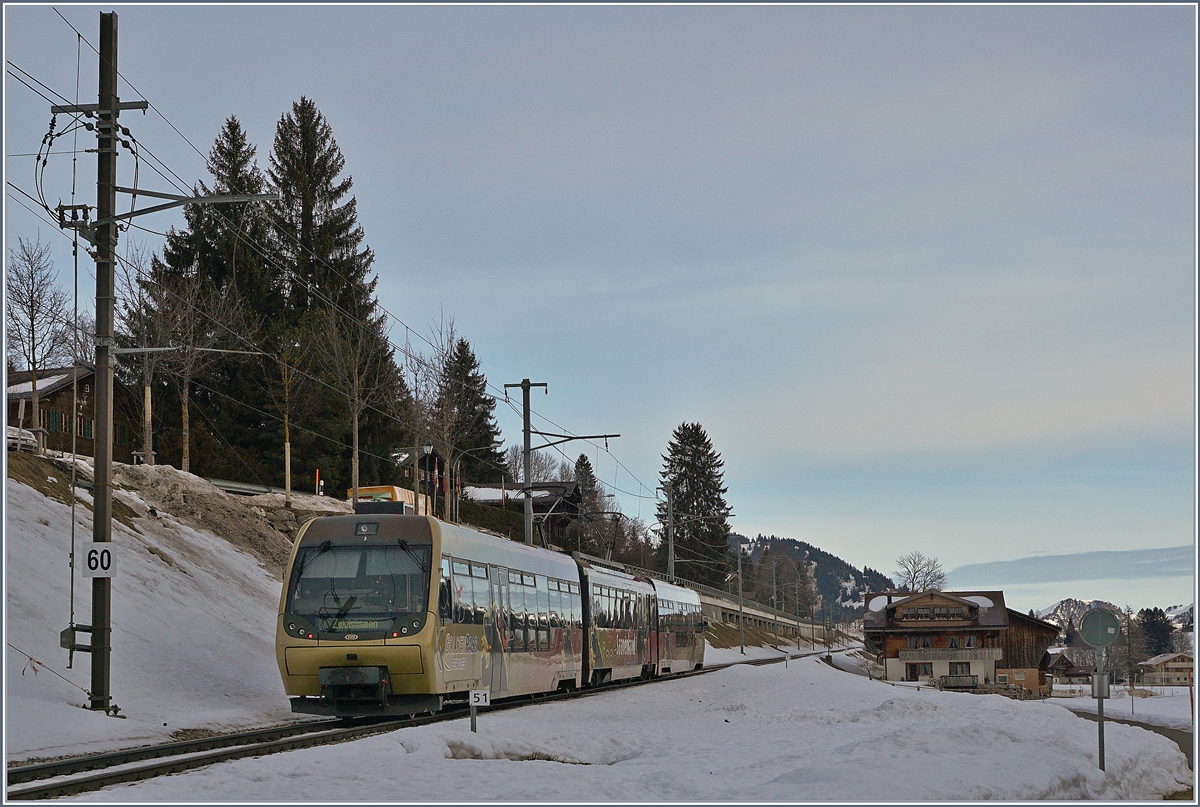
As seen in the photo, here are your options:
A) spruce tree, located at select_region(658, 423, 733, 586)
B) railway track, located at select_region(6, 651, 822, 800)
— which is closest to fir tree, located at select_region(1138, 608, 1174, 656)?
spruce tree, located at select_region(658, 423, 733, 586)

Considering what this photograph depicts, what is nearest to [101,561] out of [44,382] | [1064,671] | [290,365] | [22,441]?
[22,441]

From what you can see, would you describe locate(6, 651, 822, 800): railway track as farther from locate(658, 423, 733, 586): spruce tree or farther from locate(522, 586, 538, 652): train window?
locate(658, 423, 733, 586): spruce tree

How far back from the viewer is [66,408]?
55094 millimetres

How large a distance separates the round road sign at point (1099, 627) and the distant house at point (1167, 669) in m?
98.6

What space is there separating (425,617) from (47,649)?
716 cm

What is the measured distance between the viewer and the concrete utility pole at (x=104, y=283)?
57.6ft

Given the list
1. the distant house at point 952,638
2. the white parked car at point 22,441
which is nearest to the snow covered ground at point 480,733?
the white parked car at point 22,441

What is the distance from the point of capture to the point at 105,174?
60.3ft

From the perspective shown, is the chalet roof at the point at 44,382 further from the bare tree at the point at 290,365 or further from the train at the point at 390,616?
the train at the point at 390,616

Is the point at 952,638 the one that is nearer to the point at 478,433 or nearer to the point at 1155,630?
the point at 478,433

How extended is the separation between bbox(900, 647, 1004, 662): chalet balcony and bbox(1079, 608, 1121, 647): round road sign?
6845 cm

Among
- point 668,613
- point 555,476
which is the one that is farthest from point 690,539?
point 668,613

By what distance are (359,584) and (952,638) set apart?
7301 centimetres

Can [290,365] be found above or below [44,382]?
above
